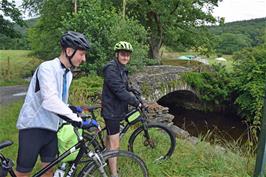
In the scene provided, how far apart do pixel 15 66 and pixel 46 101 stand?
21.0m

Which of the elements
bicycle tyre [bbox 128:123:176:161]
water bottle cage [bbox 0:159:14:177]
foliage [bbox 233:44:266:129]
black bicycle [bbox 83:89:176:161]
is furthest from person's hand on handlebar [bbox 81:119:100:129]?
foliage [bbox 233:44:266:129]

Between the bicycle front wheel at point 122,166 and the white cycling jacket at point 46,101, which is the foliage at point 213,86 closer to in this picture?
the bicycle front wheel at point 122,166

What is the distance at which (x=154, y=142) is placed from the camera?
4805 mm

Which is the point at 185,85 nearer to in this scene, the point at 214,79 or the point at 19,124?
the point at 214,79

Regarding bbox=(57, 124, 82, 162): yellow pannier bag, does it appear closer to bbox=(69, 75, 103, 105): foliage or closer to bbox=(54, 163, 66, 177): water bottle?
bbox=(54, 163, 66, 177): water bottle

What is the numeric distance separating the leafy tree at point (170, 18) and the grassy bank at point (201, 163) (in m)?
16.1

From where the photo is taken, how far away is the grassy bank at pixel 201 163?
4590mm

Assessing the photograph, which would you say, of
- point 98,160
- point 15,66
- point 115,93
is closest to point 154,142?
point 115,93

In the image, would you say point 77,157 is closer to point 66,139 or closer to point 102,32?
point 66,139

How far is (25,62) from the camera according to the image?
78.6 ft

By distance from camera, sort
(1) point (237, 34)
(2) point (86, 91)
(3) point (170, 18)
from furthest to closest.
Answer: (1) point (237, 34), (3) point (170, 18), (2) point (86, 91)

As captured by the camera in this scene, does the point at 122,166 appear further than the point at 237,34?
No

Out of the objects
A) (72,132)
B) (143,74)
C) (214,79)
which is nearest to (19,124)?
(72,132)

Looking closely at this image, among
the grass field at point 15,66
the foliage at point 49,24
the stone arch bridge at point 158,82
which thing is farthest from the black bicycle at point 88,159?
the grass field at point 15,66
